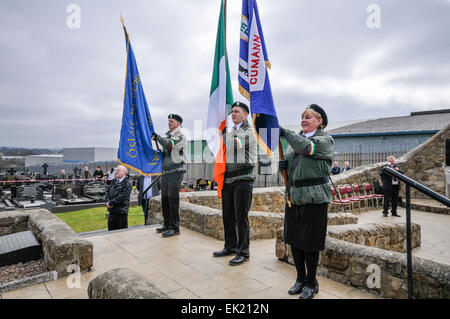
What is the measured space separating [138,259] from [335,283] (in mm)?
2566

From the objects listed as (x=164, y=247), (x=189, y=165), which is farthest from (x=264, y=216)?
(x=189, y=165)

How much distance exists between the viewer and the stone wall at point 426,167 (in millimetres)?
11852

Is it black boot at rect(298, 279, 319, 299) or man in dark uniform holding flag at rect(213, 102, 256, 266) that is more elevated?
man in dark uniform holding flag at rect(213, 102, 256, 266)

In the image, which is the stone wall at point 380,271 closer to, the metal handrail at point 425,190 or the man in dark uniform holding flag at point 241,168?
the man in dark uniform holding flag at point 241,168

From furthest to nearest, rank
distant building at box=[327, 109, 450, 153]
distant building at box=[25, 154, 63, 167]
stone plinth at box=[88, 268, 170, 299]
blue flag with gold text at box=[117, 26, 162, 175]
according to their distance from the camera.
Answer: distant building at box=[25, 154, 63, 167] → distant building at box=[327, 109, 450, 153] → blue flag with gold text at box=[117, 26, 162, 175] → stone plinth at box=[88, 268, 170, 299]

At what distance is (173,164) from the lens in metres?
4.95

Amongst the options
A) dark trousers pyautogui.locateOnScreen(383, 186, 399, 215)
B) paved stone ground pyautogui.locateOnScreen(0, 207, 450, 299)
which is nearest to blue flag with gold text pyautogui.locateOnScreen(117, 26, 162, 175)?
paved stone ground pyautogui.locateOnScreen(0, 207, 450, 299)

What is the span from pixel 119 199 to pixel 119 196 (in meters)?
0.07

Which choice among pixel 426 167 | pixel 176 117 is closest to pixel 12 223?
pixel 176 117

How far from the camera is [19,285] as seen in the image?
9.92ft

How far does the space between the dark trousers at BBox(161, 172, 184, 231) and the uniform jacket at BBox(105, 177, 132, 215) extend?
0.99m

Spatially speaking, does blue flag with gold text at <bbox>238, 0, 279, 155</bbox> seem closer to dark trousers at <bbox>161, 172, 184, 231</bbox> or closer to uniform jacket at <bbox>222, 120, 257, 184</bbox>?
uniform jacket at <bbox>222, 120, 257, 184</bbox>

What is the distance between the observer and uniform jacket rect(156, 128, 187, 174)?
492 cm
